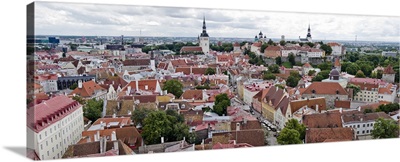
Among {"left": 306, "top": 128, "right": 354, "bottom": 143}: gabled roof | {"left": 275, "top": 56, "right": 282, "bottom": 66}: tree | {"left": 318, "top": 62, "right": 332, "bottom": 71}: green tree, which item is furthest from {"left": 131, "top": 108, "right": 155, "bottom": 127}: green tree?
{"left": 318, "top": 62, "right": 332, "bottom": 71}: green tree

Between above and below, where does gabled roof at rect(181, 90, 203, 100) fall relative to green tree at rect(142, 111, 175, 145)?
above

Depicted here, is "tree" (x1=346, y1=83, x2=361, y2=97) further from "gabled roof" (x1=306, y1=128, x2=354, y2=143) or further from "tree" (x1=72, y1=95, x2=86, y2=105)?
"tree" (x1=72, y1=95, x2=86, y2=105)

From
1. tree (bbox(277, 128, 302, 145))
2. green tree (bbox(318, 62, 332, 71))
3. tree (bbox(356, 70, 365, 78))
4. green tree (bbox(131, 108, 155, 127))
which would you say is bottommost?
tree (bbox(277, 128, 302, 145))

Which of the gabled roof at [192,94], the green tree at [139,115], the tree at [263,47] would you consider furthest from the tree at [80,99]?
the tree at [263,47]

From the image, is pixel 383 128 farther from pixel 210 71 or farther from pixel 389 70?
pixel 210 71

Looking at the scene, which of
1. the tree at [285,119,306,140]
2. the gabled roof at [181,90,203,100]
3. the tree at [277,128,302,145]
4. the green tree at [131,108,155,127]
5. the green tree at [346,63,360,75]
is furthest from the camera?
the green tree at [346,63,360,75]

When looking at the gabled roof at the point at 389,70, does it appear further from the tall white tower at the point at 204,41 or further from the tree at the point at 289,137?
the tall white tower at the point at 204,41

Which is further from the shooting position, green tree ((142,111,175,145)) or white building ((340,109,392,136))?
white building ((340,109,392,136))
